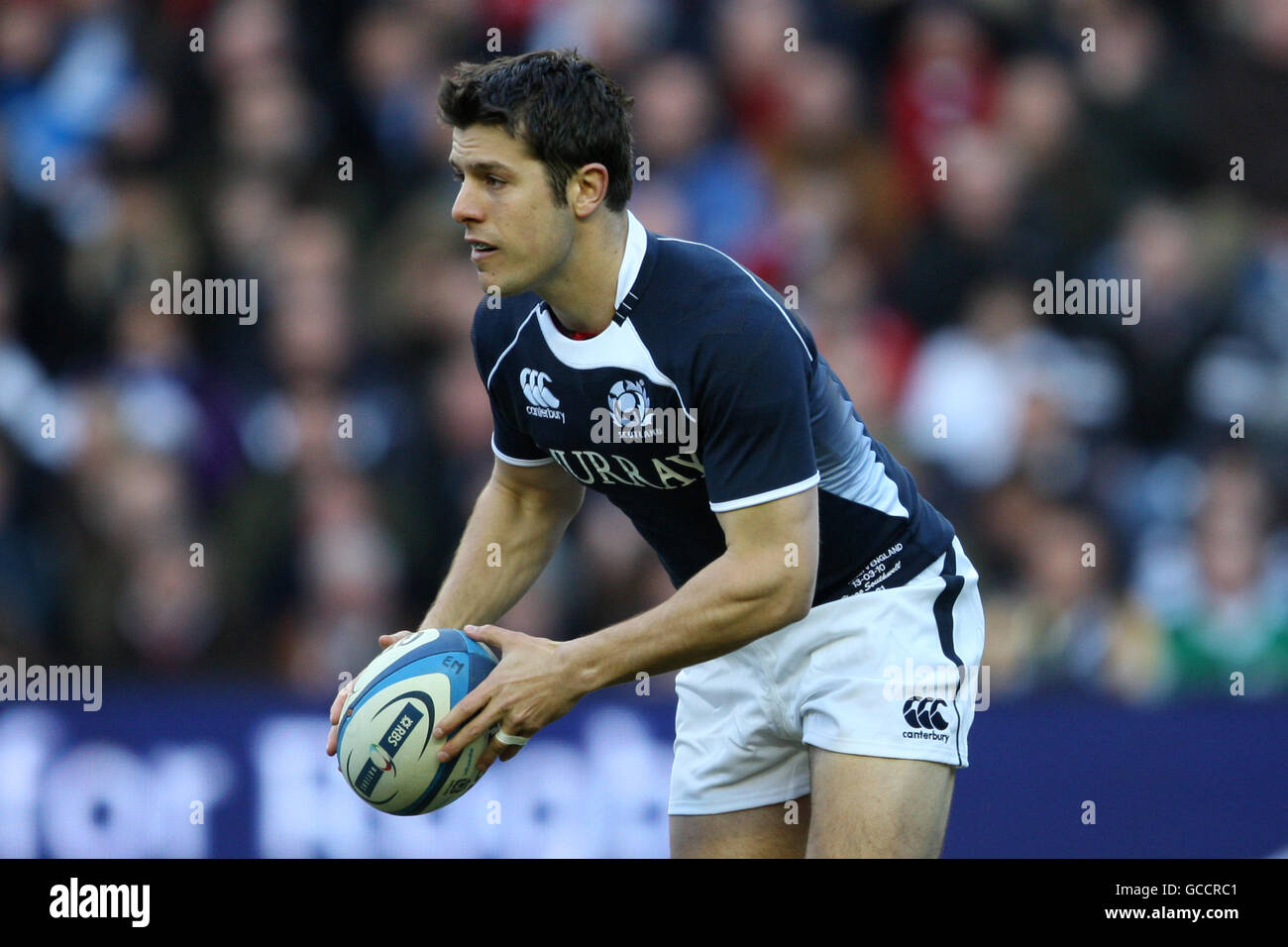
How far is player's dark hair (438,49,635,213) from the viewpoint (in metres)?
4.22

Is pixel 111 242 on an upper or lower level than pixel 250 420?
upper

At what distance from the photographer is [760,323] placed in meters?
4.21

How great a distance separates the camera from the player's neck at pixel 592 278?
4324mm

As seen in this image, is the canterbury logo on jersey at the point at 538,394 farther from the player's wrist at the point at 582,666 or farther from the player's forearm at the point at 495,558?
the player's wrist at the point at 582,666

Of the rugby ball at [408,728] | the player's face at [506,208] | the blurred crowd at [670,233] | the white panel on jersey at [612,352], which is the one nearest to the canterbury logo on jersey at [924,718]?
the white panel on jersey at [612,352]

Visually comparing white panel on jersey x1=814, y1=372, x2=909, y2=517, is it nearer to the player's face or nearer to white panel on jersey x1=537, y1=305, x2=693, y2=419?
white panel on jersey x1=537, y1=305, x2=693, y2=419

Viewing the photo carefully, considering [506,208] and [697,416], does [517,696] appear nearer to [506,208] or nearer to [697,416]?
[697,416]

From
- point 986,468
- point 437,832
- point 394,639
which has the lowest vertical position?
point 437,832

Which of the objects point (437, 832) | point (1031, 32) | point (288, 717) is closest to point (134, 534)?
point (288, 717)

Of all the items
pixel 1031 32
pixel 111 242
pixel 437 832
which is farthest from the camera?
pixel 1031 32

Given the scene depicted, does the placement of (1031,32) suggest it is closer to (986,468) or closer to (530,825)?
(986,468)

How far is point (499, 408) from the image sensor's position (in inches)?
187

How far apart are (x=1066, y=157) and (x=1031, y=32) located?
88 centimetres

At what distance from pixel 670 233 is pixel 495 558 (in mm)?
3856
